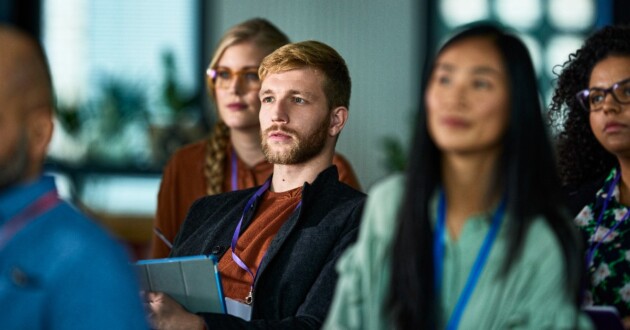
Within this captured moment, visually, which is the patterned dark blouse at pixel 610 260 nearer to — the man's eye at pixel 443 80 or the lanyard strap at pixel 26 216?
the man's eye at pixel 443 80

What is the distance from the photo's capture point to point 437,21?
27.4 ft

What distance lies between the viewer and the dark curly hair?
296 centimetres

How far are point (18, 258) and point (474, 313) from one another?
787 millimetres

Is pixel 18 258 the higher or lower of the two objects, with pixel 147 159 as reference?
higher

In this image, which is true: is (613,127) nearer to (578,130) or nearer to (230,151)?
(578,130)

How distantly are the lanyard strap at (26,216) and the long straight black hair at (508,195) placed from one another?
62 cm

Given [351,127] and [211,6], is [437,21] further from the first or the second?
[211,6]

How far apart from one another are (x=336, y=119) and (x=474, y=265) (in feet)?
3.41

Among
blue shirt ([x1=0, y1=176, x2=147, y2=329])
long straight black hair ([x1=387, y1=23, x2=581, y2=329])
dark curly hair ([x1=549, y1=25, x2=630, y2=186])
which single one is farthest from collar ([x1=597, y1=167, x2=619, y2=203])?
blue shirt ([x1=0, y1=176, x2=147, y2=329])

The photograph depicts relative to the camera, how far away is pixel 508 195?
1.77 meters

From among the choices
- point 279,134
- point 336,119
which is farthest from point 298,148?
point 336,119

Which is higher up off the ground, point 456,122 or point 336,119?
point 456,122

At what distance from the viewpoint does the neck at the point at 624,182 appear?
267 centimetres

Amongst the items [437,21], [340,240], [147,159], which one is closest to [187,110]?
[147,159]
